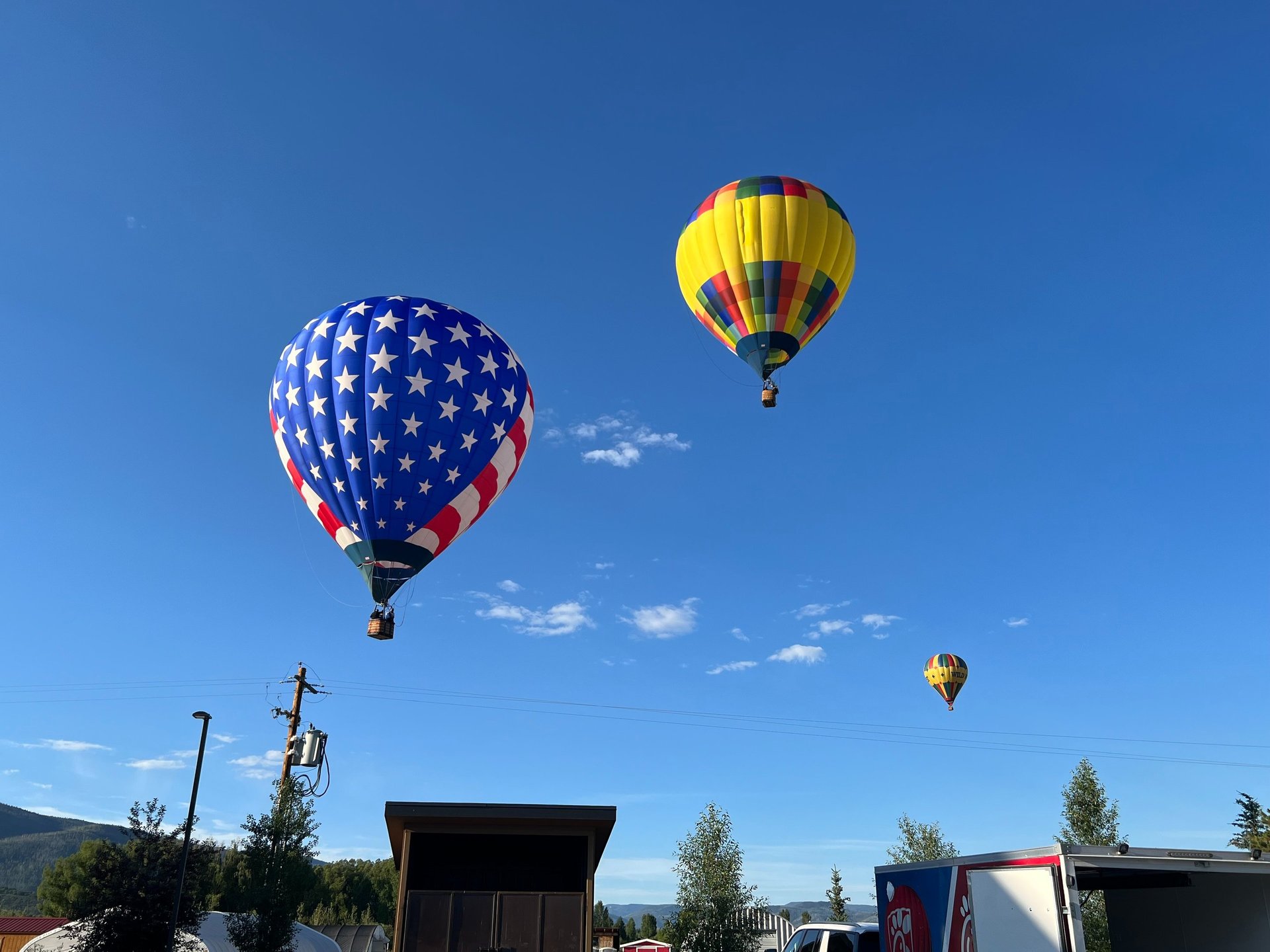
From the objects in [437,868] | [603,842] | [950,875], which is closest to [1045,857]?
[950,875]

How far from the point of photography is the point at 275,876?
106 ft

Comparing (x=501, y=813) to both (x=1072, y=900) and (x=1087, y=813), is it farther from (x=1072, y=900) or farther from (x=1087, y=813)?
(x=1087, y=813)

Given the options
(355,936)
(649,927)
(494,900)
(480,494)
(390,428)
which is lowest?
(649,927)

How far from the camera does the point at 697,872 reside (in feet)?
125

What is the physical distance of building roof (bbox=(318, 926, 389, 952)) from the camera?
6562 centimetres

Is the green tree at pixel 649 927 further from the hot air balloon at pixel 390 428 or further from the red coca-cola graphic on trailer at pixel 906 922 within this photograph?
the red coca-cola graphic on trailer at pixel 906 922

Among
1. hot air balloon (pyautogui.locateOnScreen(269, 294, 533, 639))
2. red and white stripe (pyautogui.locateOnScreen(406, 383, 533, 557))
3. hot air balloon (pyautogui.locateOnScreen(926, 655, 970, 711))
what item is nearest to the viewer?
hot air balloon (pyautogui.locateOnScreen(269, 294, 533, 639))

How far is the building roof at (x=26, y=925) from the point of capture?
4459 centimetres

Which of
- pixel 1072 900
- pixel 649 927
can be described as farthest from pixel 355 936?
pixel 1072 900

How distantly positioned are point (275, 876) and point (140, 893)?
560cm

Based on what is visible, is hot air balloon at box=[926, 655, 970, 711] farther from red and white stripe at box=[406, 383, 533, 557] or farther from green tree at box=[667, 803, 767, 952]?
red and white stripe at box=[406, 383, 533, 557]

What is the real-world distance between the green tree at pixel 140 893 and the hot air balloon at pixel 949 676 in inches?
1665

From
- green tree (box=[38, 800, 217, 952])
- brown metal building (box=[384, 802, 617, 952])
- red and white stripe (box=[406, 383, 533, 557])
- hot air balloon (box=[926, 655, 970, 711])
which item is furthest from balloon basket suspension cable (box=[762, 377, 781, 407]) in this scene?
hot air balloon (box=[926, 655, 970, 711])

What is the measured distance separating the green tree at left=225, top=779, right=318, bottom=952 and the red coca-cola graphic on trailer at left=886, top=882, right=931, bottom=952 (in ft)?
81.0
